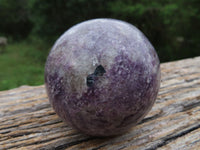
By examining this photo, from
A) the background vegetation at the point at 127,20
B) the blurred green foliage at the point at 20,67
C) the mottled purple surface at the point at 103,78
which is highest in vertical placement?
the mottled purple surface at the point at 103,78

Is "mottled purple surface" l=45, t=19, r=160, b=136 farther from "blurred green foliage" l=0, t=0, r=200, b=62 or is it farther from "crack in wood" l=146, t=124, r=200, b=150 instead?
"blurred green foliage" l=0, t=0, r=200, b=62

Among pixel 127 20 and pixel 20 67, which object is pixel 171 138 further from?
pixel 20 67

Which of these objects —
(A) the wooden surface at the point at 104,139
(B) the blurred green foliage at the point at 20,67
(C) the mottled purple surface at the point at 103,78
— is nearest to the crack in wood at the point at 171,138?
(A) the wooden surface at the point at 104,139

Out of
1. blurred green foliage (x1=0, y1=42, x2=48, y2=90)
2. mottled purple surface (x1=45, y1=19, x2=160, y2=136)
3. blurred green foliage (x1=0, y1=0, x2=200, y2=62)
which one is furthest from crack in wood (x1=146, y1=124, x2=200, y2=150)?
blurred green foliage (x1=0, y1=0, x2=200, y2=62)

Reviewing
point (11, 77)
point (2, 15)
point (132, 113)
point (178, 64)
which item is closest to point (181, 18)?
point (178, 64)

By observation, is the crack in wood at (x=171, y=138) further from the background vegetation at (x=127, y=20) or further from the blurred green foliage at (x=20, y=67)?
the background vegetation at (x=127, y=20)

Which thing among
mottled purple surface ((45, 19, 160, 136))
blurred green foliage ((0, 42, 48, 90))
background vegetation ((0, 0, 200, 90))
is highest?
mottled purple surface ((45, 19, 160, 136))

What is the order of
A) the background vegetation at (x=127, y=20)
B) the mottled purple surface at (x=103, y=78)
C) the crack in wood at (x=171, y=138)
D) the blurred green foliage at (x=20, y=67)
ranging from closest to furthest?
the mottled purple surface at (x=103, y=78)
the crack in wood at (x=171, y=138)
the blurred green foliage at (x=20, y=67)
the background vegetation at (x=127, y=20)

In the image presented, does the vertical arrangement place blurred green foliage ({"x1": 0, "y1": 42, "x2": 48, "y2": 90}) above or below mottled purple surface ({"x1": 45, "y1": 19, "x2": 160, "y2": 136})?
below
